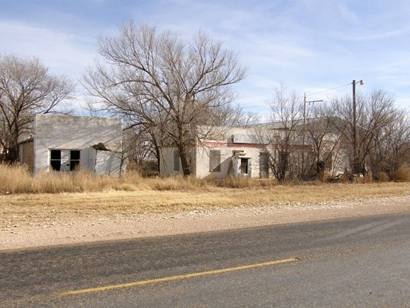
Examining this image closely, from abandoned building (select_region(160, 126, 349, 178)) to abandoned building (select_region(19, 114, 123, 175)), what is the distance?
3791 mm

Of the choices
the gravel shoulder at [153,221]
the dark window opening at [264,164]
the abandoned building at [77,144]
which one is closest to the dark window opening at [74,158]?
the abandoned building at [77,144]

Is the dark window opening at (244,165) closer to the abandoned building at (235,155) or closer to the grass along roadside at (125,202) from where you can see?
the abandoned building at (235,155)

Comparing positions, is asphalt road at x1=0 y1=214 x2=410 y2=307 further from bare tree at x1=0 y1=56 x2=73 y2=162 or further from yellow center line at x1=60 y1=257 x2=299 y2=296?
bare tree at x1=0 y1=56 x2=73 y2=162

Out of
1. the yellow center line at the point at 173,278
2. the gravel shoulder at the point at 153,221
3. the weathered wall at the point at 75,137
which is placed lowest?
the yellow center line at the point at 173,278

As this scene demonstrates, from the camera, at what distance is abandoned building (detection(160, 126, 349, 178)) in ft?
114

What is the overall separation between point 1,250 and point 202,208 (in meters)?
9.21

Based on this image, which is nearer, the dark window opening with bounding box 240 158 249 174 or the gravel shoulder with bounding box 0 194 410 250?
the gravel shoulder with bounding box 0 194 410 250

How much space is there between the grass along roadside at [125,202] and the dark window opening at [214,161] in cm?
1328

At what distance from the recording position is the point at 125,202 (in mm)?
18453

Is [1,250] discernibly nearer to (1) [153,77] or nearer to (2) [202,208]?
(2) [202,208]

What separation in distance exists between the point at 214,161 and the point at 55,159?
39.9 feet

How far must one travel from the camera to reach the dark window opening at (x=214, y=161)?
126 ft

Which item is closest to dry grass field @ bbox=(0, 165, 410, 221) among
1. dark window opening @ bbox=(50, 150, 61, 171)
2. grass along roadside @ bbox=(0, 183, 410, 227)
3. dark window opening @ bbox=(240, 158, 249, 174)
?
grass along roadside @ bbox=(0, 183, 410, 227)

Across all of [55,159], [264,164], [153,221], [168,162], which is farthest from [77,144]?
[153,221]
